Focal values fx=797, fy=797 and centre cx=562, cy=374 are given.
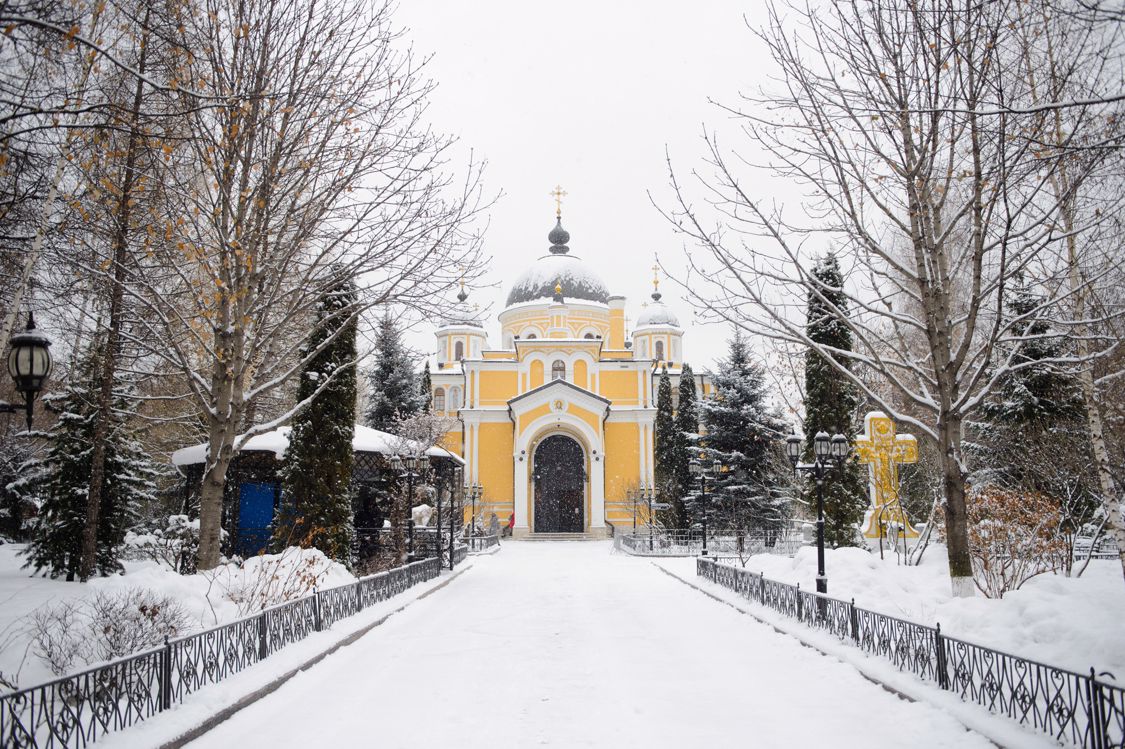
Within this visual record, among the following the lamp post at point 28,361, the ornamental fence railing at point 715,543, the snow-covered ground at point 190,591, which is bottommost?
the ornamental fence railing at point 715,543

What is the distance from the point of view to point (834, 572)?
1276 centimetres

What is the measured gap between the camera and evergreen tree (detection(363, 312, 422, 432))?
35.9m

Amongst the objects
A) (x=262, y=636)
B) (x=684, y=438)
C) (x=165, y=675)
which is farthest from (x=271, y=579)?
(x=684, y=438)

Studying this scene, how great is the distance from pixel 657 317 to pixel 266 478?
3628 cm

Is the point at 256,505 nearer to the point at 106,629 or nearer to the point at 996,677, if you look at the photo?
the point at 106,629

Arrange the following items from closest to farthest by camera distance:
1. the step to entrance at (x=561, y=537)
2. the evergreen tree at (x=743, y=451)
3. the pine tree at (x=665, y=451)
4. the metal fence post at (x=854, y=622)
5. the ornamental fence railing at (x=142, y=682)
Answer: the ornamental fence railing at (x=142, y=682), the metal fence post at (x=854, y=622), the evergreen tree at (x=743, y=451), the pine tree at (x=665, y=451), the step to entrance at (x=561, y=537)

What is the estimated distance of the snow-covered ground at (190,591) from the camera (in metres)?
6.55

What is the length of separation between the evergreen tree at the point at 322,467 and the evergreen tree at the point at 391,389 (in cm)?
1895

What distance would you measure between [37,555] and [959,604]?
53.6 ft

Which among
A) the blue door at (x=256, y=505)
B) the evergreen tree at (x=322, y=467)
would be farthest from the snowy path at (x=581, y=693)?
the blue door at (x=256, y=505)

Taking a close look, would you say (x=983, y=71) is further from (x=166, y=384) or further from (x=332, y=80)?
(x=166, y=384)

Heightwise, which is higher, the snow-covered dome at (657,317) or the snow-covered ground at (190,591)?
the snow-covered dome at (657,317)

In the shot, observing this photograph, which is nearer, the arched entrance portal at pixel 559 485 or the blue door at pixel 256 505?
the blue door at pixel 256 505

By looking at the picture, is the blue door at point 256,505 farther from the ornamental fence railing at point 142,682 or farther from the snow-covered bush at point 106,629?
the snow-covered bush at point 106,629
